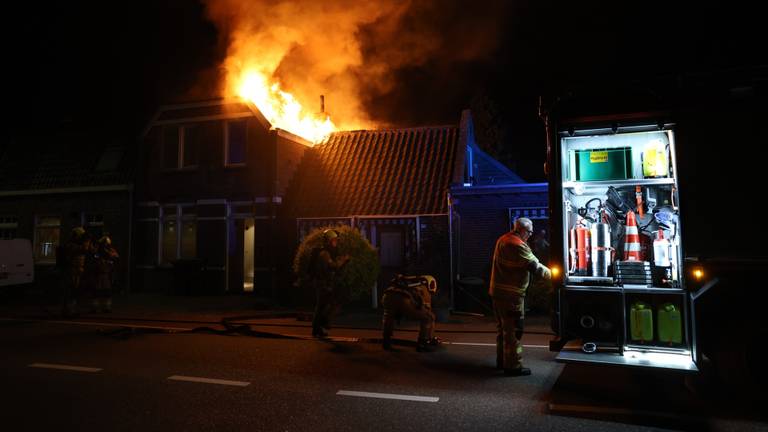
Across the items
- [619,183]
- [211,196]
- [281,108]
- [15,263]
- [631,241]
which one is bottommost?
[15,263]

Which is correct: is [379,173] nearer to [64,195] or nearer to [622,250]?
[622,250]

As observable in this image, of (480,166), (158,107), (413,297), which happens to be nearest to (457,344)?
(413,297)

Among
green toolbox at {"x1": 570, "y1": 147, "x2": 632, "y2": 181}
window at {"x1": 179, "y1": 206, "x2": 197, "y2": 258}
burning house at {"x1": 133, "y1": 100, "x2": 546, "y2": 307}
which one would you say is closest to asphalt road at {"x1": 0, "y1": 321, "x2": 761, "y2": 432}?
green toolbox at {"x1": 570, "y1": 147, "x2": 632, "y2": 181}

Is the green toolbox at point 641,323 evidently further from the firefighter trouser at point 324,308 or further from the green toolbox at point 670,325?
the firefighter trouser at point 324,308

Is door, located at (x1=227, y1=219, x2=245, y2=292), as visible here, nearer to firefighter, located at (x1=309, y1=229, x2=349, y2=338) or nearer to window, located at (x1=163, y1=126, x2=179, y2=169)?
window, located at (x1=163, y1=126, x2=179, y2=169)

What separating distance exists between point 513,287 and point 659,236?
177 cm

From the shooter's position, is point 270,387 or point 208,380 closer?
point 270,387

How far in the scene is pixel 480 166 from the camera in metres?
18.6

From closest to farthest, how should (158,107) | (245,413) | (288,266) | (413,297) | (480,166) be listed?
1. (245,413)
2. (413,297)
3. (288,266)
4. (158,107)
5. (480,166)

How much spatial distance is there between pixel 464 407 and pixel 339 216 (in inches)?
406

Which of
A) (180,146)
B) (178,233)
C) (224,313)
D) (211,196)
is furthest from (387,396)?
(180,146)

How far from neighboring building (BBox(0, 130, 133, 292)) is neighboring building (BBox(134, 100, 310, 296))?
868mm

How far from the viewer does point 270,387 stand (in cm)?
548

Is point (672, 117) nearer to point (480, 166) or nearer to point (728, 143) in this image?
point (728, 143)
